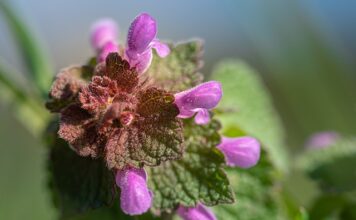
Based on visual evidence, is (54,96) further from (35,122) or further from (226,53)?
(226,53)

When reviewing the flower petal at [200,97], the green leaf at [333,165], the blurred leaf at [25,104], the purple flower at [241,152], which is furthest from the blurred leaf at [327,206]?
the blurred leaf at [25,104]

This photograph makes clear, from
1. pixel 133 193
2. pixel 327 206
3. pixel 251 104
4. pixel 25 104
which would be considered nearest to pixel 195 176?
pixel 133 193

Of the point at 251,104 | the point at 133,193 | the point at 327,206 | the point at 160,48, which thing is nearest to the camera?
the point at 133,193

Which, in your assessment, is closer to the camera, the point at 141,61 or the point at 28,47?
the point at 141,61

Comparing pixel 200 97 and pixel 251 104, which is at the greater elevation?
pixel 251 104

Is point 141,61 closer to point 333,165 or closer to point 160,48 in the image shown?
point 160,48

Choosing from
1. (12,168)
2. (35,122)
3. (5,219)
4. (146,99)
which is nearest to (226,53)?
(12,168)

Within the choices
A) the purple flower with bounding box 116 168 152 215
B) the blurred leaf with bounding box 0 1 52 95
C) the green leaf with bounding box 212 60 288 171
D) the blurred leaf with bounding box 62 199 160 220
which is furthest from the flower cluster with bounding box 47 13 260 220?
the blurred leaf with bounding box 0 1 52 95
